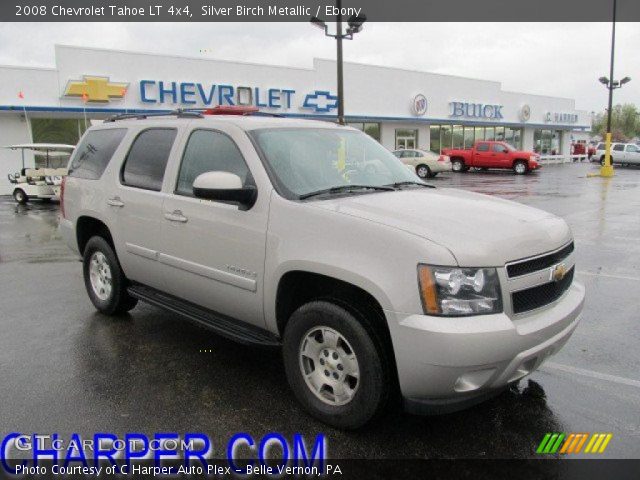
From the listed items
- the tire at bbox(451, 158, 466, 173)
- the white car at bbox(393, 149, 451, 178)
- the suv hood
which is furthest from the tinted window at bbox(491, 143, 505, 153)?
the suv hood

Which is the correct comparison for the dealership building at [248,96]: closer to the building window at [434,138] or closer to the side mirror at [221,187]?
the building window at [434,138]

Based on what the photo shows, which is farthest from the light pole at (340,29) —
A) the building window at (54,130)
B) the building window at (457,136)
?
the building window at (457,136)

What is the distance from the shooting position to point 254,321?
3760 mm

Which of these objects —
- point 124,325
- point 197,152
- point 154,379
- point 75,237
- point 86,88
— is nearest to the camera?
point 154,379

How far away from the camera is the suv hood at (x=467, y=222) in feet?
9.53

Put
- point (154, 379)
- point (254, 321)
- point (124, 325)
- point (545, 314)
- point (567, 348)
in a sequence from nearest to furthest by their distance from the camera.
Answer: point (545, 314) → point (254, 321) → point (154, 379) → point (567, 348) → point (124, 325)

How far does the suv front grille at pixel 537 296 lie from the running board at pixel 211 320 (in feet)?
5.07

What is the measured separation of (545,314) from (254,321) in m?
1.88

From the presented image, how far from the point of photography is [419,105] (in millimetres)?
33969

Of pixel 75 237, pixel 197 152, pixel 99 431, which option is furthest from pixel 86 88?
pixel 99 431

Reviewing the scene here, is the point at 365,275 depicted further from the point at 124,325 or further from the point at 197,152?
the point at 124,325

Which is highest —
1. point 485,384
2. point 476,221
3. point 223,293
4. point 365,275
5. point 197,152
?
point 197,152

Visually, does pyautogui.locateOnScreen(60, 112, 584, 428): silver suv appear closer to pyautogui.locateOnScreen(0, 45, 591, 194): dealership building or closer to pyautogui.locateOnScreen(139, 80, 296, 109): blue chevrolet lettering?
pyautogui.locateOnScreen(0, 45, 591, 194): dealership building

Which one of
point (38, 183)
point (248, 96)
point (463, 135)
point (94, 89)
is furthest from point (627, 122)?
point (38, 183)
